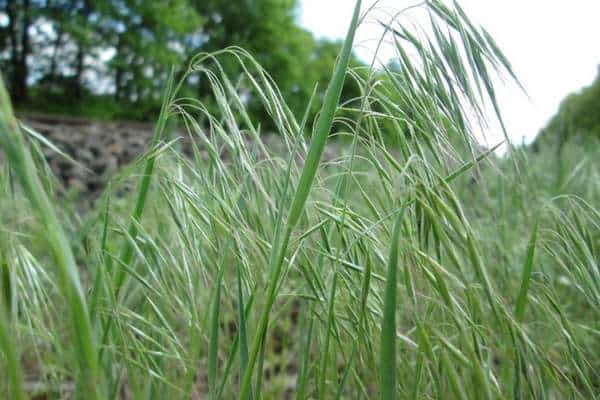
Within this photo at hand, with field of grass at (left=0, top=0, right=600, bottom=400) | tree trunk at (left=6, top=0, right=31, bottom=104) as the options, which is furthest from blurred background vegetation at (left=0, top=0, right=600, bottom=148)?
field of grass at (left=0, top=0, right=600, bottom=400)

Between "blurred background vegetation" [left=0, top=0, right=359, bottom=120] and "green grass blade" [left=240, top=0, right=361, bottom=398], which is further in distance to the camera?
"blurred background vegetation" [left=0, top=0, right=359, bottom=120]

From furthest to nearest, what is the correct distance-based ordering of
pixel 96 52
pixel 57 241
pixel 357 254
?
pixel 96 52, pixel 357 254, pixel 57 241

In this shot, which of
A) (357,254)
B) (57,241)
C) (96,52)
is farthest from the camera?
(96,52)

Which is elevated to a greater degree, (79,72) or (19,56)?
(19,56)

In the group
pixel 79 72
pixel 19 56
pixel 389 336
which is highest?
pixel 19 56

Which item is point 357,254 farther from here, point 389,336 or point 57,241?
point 57,241

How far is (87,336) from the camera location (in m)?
0.31

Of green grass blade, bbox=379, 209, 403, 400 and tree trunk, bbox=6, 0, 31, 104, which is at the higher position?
tree trunk, bbox=6, 0, 31, 104

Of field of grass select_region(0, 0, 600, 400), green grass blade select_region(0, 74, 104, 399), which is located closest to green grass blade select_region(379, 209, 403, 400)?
field of grass select_region(0, 0, 600, 400)

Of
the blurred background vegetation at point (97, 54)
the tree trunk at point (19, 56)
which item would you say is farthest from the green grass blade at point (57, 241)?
the tree trunk at point (19, 56)

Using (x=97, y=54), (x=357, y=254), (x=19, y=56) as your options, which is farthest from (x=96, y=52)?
(x=357, y=254)

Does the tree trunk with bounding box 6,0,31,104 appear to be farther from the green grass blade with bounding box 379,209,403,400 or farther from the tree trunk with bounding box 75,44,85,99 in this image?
the green grass blade with bounding box 379,209,403,400

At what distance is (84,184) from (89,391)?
316 cm

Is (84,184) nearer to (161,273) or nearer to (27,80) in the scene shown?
(161,273)
